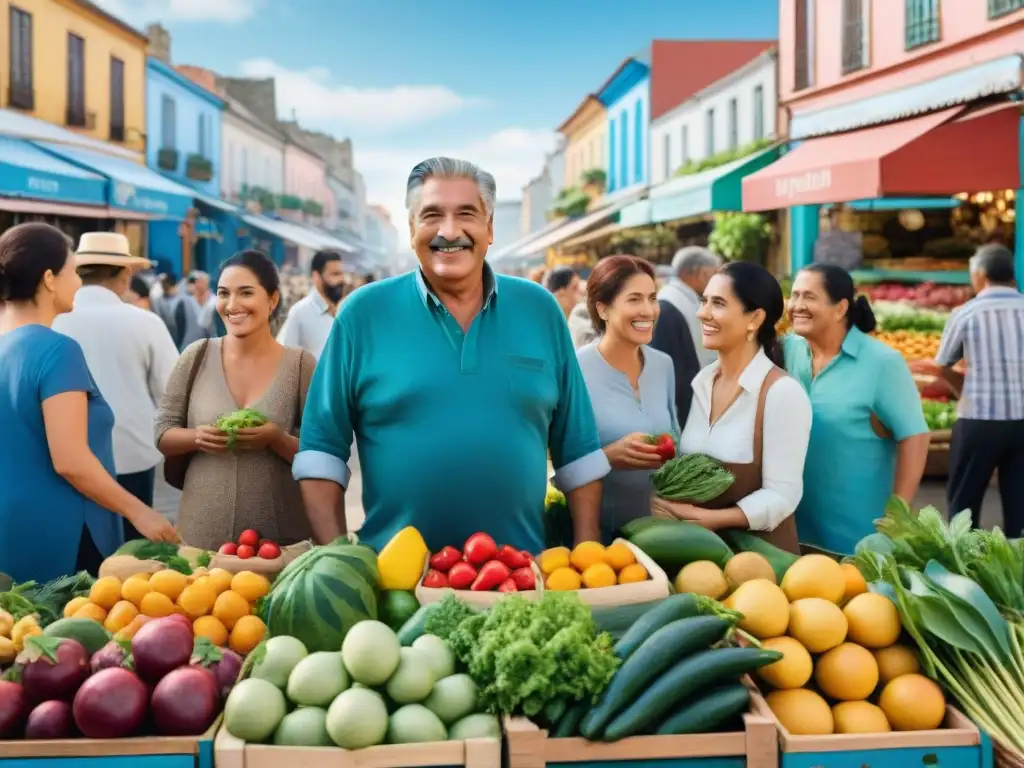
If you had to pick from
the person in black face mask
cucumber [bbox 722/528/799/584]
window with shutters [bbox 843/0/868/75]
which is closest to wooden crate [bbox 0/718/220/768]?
cucumber [bbox 722/528/799/584]

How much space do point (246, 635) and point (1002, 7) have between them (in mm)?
11623

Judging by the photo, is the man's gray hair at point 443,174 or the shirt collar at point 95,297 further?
the shirt collar at point 95,297

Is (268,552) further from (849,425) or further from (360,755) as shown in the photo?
(849,425)

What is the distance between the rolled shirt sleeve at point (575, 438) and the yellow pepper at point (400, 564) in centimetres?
72

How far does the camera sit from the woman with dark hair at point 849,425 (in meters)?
4.34

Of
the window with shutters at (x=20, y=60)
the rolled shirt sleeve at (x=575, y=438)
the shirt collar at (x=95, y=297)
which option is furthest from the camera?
the window with shutters at (x=20, y=60)

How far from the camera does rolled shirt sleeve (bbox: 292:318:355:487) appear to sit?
3.22 meters

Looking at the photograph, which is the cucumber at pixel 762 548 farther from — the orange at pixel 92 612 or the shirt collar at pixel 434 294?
the orange at pixel 92 612

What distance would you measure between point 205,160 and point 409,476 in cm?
3314

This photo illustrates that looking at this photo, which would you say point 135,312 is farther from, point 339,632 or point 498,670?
point 498,670

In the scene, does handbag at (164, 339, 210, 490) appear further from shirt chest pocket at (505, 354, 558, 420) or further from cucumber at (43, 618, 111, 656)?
shirt chest pocket at (505, 354, 558, 420)

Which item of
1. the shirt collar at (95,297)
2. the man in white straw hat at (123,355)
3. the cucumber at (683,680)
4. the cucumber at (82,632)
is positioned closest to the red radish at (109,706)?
the cucumber at (82,632)

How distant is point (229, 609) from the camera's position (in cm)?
300

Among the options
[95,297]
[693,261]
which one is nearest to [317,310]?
[95,297]
